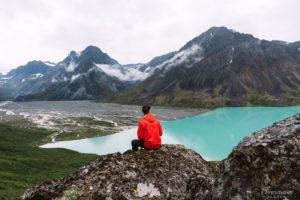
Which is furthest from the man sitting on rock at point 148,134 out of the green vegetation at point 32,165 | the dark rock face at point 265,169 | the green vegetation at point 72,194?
the green vegetation at point 32,165

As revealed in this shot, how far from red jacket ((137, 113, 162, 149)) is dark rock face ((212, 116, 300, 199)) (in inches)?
244

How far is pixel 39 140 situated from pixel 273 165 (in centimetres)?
19414

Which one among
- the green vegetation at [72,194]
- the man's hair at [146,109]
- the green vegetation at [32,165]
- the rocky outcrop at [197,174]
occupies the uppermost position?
the man's hair at [146,109]

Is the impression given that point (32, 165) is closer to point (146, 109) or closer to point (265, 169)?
point (146, 109)

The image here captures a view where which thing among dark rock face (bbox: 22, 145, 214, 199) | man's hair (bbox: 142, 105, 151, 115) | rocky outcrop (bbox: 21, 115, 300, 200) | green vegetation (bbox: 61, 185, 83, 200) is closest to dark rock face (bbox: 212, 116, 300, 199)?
rocky outcrop (bbox: 21, 115, 300, 200)

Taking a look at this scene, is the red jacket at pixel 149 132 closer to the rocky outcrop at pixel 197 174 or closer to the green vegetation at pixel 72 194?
the rocky outcrop at pixel 197 174

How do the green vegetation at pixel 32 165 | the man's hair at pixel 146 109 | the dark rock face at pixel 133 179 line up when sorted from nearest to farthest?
the dark rock face at pixel 133 179 < the man's hair at pixel 146 109 < the green vegetation at pixel 32 165

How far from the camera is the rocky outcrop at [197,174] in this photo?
34.8 feet

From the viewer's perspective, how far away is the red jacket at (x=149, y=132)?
1762 cm

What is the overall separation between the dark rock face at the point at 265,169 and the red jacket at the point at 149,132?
6.20 m

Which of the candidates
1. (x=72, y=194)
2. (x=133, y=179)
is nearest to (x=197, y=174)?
(x=133, y=179)

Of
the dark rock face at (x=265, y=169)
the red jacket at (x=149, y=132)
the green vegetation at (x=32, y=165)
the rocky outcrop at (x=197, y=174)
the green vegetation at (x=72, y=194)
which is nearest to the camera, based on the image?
the dark rock face at (x=265, y=169)

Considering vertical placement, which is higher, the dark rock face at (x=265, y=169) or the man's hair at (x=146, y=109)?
the man's hair at (x=146, y=109)

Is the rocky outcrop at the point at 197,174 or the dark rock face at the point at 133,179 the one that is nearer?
the rocky outcrop at the point at 197,174
